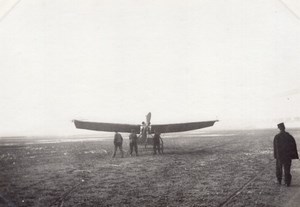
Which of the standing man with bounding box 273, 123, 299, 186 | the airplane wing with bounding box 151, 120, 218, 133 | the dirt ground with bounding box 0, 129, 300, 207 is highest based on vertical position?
the airplane wing with bounding box 151, 120, 218, 133

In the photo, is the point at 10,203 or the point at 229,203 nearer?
the point at 229,203

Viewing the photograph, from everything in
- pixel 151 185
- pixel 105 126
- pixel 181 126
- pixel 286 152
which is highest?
pixel 105 126

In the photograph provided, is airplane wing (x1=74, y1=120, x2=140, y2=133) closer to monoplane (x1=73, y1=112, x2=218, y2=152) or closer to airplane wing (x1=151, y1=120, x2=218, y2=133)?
monoplane (x1=73, y1=112, x2=218, y2=152)

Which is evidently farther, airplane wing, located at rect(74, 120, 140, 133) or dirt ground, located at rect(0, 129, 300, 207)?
airplane wing, located at rect(74, 120, 140, 133)

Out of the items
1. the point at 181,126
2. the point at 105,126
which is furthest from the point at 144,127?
the point at 181,126

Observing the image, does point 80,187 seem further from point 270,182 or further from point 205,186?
point 270,182

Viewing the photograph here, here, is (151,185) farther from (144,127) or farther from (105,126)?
(105,126)

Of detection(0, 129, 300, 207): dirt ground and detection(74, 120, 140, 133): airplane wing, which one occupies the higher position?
detection(74, 120, 140, 133): airplane wing

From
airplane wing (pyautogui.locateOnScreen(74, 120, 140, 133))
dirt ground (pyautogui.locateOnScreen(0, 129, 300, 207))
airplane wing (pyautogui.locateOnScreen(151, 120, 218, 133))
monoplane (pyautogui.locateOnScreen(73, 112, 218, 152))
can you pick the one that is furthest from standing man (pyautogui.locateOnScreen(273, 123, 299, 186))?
airplane wing (pyautogui.locateOnScreen(74, 120, 140, 133))

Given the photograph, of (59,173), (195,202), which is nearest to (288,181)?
(195,202)

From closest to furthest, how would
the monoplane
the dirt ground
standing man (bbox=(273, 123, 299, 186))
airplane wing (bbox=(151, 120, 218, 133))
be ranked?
1. the dirt ground
2. standing man (bbox=(273, 123, 299, 186))
3. the monoplane
4. airplane wing (bbox=(151, 120, 218, 133))

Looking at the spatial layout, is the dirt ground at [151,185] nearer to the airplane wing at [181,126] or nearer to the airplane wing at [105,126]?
the airplane wing at [105,126]
